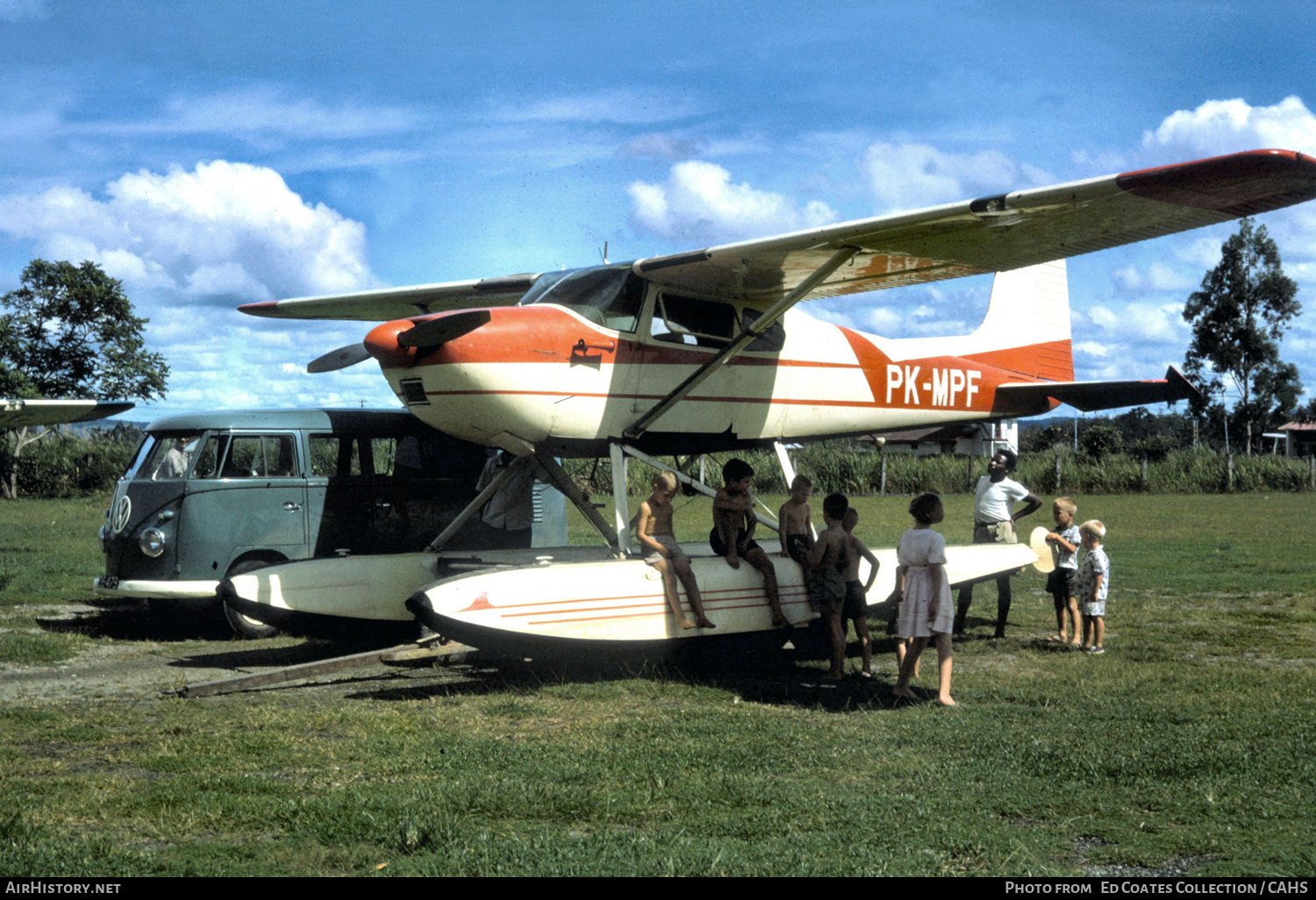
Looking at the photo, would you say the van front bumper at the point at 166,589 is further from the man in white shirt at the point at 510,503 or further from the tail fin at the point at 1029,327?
the tail fin at the point at 1029,327

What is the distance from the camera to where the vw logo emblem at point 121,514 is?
10406 millimetres

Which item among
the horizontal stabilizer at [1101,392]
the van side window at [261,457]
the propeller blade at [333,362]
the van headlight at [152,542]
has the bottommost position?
the van headlight at [152,542]

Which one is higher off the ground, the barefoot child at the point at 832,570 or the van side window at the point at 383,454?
the van side window at the point at 383,454

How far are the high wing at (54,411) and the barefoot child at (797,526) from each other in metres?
10.0

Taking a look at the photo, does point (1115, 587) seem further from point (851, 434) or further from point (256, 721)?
point (256, 721)

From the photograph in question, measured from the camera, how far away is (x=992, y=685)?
8000 mm

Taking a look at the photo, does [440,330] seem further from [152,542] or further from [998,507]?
[998,507]

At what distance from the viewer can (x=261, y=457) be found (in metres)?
10.8

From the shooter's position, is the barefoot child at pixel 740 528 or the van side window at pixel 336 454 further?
the van side window at pixel 336 454

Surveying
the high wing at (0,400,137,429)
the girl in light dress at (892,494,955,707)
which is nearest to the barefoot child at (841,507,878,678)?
the girl in light dress at (892,494,955,707)

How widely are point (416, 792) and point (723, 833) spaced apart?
4.97 ft

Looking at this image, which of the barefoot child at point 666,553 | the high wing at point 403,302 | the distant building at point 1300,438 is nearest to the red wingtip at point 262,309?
the high wing at point 403,302

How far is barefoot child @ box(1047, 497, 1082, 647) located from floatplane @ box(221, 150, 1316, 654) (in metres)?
0.51

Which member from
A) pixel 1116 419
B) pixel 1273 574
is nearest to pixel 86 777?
pixel 1273 574
